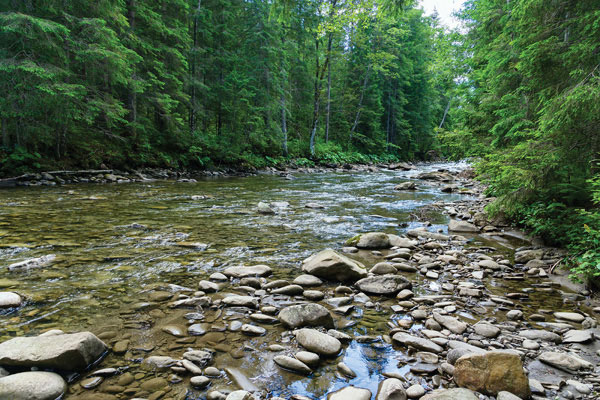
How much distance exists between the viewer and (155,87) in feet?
48.6

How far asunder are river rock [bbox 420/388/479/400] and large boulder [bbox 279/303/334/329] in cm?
97

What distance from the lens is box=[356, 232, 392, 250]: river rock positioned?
190 inches

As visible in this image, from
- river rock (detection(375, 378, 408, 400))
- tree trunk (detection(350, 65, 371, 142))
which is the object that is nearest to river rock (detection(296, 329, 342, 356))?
river rock (detection(375, 378, 408, 400))

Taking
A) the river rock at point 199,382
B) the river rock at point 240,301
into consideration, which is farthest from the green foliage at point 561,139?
the river rock at point 199,382

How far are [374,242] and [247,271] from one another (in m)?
2.19

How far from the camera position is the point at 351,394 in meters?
1.75

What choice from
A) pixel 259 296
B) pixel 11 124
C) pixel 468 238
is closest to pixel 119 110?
pixel 11 124

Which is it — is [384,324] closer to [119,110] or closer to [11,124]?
[119,110]

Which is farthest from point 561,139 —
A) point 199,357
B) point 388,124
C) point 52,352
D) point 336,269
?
point 388,124

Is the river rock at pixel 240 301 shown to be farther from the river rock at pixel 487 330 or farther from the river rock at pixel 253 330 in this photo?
the river rock at pixel 487 330

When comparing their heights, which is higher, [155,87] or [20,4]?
[20,4]

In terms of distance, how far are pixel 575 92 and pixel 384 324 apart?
3.32m

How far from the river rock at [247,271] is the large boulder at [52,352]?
1.67 metres

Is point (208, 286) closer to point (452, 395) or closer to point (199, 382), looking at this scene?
point (199, 382)
